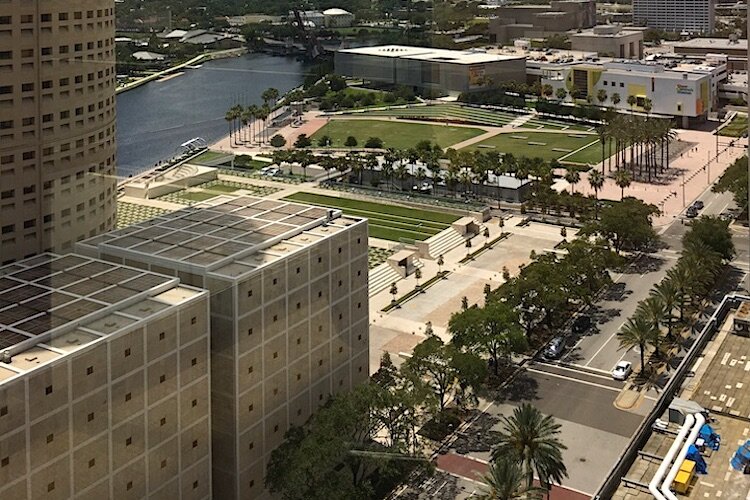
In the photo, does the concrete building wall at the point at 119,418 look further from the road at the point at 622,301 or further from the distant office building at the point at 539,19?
the distant office building at the point at 539,19

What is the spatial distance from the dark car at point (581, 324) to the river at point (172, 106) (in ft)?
9.27

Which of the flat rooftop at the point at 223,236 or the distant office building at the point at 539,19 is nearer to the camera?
the flat rooftop at the point at 223,236

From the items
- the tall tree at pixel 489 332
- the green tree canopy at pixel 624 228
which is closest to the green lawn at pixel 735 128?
the green tree canopy at pixel 624 228

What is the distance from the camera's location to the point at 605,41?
17203mm

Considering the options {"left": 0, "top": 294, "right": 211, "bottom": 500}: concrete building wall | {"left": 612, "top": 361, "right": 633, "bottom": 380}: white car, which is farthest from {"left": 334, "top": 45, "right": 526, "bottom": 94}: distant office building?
{"left": 0, "top": 294, "right": 211, "bottom": 500}: concrete building wall

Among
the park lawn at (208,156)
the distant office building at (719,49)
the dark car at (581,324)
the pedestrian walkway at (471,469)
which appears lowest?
the pedestrian walkway at (471,469)

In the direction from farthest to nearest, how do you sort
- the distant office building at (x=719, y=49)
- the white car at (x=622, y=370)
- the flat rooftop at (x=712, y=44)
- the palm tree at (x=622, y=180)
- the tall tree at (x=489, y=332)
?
the flat rooftop at (x=712, y=44) < the distant office building at (x=719, y=49) < the palm tree at (x=622, y=180) < the white car at (x=622, y=370) < the tall tree at (x=489, y=332)

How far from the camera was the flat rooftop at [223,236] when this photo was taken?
3.73 metres

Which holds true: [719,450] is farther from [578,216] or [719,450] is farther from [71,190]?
[578,216]

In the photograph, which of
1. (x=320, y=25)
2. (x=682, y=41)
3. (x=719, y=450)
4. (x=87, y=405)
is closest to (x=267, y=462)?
(x=87, y=405)

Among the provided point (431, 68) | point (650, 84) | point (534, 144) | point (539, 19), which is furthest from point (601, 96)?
point (431, 68)

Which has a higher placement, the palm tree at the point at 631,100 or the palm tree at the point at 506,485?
the palm tree at the point at 631,100

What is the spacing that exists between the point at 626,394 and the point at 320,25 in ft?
11.3

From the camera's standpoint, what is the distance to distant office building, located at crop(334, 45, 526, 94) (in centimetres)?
1076
